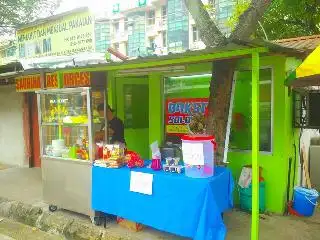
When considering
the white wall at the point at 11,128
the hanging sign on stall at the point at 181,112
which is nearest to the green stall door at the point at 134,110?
the hanging sign on stall at the point at 181,112

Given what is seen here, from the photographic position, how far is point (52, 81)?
7898 millimetres

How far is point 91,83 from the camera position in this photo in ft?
20.0

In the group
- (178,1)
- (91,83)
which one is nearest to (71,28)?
(91,83)

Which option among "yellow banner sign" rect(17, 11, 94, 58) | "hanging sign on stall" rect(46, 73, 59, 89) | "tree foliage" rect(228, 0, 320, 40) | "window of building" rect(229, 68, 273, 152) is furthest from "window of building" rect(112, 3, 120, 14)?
"window of building" rect(229, 68, 273, 152)

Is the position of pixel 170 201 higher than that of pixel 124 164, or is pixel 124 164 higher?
pixel 124 164

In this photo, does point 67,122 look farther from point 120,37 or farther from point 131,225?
point 120,37

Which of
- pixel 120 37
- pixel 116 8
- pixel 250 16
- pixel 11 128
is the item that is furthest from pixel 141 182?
pixel 120 37

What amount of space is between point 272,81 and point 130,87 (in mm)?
3785

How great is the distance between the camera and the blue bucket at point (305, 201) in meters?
5.68

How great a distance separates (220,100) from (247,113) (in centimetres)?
114

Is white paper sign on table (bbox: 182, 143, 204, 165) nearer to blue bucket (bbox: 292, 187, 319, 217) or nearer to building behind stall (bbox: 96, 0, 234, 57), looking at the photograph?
blue bucket (bbox: 292, 187, 319, 217)

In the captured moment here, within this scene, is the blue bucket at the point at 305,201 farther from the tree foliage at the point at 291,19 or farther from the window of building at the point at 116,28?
the window of building at the point at 116,28

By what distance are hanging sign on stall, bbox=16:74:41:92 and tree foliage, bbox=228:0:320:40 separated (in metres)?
7.43

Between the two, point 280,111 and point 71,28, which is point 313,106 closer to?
point 280,111
